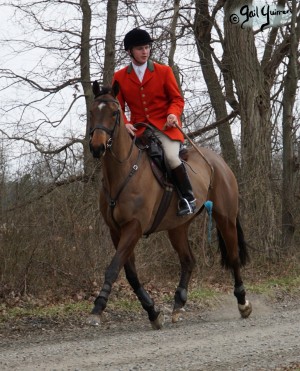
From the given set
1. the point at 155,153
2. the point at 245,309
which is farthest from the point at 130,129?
the point at 245,309

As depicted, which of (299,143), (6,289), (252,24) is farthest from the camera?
(299,143)

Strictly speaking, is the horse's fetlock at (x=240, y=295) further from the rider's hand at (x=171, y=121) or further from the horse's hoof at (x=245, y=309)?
the rider's hand at (x=171, y=121)

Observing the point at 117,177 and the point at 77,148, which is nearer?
the point at 117,177

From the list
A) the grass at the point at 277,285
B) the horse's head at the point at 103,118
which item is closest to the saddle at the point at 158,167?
the horse's head at the point at 103,118

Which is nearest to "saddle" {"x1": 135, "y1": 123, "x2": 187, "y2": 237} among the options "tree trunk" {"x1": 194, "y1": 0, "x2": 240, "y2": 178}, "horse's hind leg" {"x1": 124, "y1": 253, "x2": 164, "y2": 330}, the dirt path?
"horse's hind leg" {"x1": 124, "y1": 253, "x2": 164, "y2": 330}

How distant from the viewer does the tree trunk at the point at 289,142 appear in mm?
15992

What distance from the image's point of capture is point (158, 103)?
895 cm

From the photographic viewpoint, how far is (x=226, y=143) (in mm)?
17328

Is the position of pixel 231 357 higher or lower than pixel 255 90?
lower

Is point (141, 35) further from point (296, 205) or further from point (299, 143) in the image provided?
point (299, 143)

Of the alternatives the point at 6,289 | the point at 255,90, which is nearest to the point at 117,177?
the point at 6,289

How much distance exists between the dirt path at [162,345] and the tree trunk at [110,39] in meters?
7.29

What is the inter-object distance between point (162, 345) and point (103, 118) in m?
2.32

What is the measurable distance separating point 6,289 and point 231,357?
4367mm
